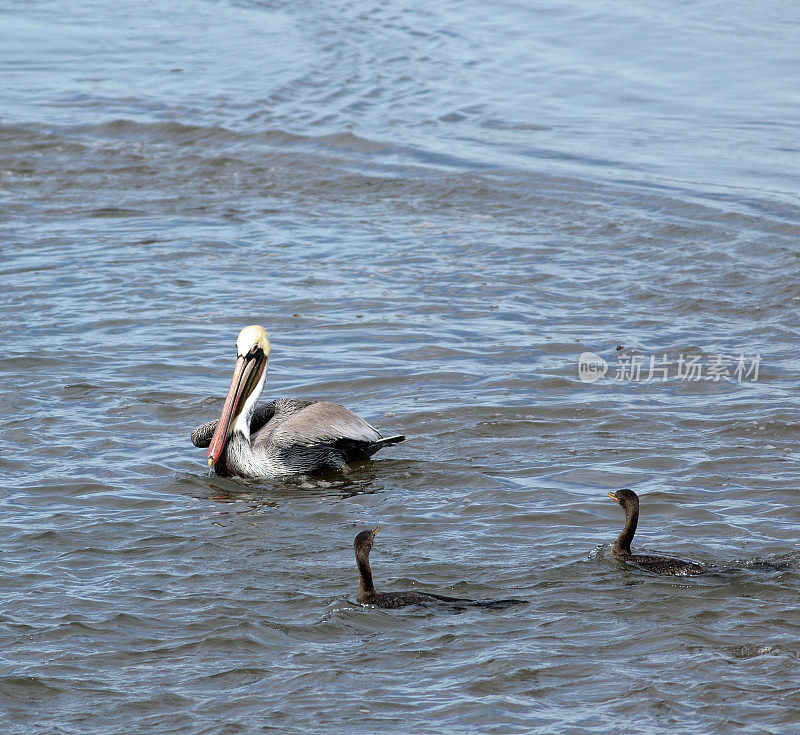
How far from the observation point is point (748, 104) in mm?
15711

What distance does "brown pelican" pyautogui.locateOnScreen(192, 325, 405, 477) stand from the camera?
7035mm

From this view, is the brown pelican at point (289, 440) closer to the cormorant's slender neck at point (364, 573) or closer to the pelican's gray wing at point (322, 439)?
the pelican's gray wing at point (322, 439)

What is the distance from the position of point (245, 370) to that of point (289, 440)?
23.5 inches

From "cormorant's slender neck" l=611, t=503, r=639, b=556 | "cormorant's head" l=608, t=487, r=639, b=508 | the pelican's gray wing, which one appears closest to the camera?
"cormorant's slender neck" l=611, t=503, r=639, b=556

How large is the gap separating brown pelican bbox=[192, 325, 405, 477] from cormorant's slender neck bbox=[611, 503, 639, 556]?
1.75 metres

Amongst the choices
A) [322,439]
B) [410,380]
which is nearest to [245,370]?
[322,439]

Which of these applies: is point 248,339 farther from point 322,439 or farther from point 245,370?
point 322,439

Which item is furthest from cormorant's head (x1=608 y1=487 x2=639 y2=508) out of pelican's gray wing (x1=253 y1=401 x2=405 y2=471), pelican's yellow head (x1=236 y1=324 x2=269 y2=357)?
pelican's yellow head (x1=236 y1=324 x2=269 y2=357)

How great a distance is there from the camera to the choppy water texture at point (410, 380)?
4664 millimetres

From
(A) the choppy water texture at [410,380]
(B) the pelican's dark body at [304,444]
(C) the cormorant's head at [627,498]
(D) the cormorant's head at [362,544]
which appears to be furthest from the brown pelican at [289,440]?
(D) the cormorant's head at [362,544]

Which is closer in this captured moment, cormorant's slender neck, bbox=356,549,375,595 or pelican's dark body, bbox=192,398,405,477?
cormorant's slender neck, bbox=356,549,375,595

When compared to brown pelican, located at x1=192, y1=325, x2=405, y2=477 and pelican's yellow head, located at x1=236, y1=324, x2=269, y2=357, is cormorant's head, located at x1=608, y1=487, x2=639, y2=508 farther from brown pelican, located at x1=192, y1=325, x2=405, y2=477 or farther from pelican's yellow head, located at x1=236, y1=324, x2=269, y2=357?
pelican's yellow head, located at x1=236, y1=324, x2=269, y2=357

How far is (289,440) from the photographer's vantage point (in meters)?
7.09

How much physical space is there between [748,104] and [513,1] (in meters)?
9.44
